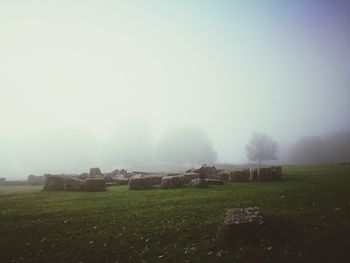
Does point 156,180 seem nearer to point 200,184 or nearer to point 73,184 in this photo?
point 200,184

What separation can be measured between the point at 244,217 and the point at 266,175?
18.9 meters

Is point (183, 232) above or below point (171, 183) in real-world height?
below

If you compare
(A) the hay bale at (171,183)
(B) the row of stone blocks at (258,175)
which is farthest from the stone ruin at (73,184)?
(B) the row of stone blocks at (258,175)

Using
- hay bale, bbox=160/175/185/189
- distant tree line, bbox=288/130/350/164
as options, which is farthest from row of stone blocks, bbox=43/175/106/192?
distant tree line, bbox=288/130/350/164

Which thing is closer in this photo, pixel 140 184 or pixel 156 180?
pixel 140 184

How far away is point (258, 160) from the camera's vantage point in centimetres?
12275

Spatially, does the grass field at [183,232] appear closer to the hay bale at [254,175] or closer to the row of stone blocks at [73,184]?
the row of stone blocks at [73,184]

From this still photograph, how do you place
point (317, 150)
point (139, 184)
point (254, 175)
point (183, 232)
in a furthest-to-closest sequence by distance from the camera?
point (317, 150) → point (254, 175) → point (139, 184) → point (183, 232)

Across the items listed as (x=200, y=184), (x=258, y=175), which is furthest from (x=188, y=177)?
(x=258, y=175)

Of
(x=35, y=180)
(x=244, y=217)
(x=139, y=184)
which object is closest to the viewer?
(x=244, y=217)

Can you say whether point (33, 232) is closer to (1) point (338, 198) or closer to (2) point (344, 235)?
(2) point (344, 235)

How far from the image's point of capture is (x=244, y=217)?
13188 millimetres

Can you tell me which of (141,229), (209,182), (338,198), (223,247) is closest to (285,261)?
(223,247)

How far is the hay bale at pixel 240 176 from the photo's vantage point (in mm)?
32219
